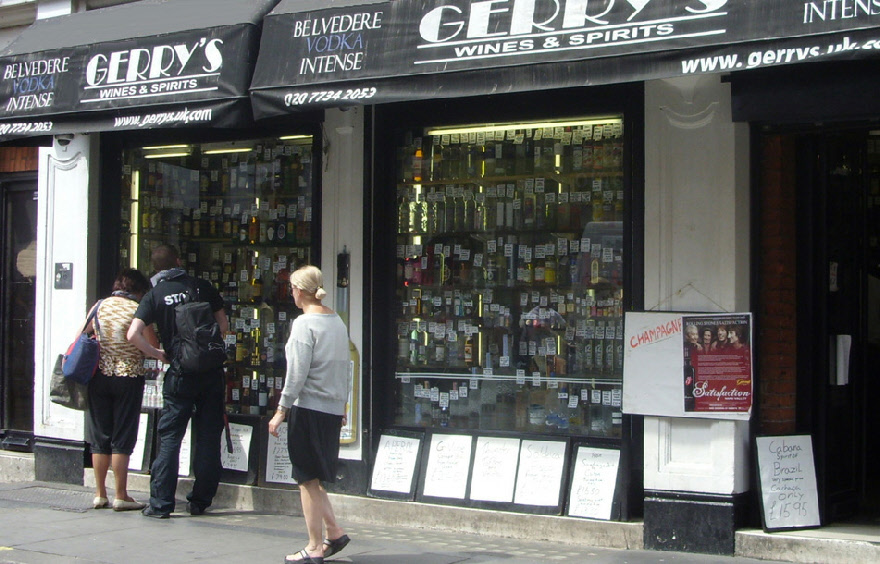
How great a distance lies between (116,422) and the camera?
817 centimetres

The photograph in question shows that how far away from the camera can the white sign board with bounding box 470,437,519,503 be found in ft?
24.7

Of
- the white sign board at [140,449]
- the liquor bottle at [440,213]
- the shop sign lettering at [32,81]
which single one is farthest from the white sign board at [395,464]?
the shop sign lettering at [32,81]

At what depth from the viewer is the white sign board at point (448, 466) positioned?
770 centimetres

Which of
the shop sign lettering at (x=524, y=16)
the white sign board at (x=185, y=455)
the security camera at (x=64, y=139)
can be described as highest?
the shop sign lettering at (x=524, y=16)

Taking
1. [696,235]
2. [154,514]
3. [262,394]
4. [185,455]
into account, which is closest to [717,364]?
[696,235]

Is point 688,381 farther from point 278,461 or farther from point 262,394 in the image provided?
point 262,394

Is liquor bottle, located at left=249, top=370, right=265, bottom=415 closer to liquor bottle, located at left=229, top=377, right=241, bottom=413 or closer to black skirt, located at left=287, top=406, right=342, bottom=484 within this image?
liquor bottle, located at left=229, top=377, right=241, bottom=413

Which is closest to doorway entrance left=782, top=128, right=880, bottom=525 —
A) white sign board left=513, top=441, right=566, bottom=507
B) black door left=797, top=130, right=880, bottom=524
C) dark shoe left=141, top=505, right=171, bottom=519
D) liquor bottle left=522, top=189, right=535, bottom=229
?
black door left=797, top=130, right=880, bottom=524

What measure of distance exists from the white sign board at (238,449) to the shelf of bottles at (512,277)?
4.22 ft

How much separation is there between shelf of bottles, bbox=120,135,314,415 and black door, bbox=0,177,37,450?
1.22 metres

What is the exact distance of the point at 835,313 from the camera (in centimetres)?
742

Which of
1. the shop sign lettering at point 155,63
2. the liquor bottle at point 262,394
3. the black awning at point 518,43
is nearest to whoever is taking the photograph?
the black awning at point 518,43

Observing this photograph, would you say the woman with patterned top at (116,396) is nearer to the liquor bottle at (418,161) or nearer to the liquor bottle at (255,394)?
the liquor bottle at (255,394)

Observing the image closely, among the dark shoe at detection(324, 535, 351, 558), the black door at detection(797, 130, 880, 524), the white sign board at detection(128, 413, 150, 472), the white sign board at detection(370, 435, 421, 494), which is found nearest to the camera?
the dark shoe at detection(324, 535, 351, 558)
